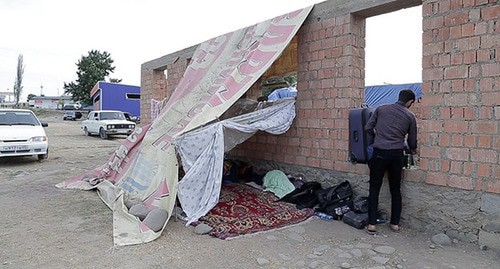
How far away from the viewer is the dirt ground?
11.0ft

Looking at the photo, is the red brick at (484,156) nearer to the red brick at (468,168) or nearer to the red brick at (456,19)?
the red brick at (468,168)

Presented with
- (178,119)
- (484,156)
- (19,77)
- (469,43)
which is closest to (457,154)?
(484,156)

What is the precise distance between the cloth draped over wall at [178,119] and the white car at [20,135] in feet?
9.84

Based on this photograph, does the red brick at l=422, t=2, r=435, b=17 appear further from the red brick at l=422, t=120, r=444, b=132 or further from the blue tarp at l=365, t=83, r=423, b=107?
the blue tarp at l=365, t=83, r=423, b=107

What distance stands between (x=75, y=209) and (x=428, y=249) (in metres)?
4.67

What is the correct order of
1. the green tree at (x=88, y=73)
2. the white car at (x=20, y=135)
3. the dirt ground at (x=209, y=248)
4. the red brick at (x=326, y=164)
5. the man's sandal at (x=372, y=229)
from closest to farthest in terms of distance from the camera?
the dirt ground at (x=209, y=248) → the man's sandal at (x=372, y=229) → the red brick at (x=326, y=164) → the white car at (x=20, y=135) → the green tree at (x=88, y=73)

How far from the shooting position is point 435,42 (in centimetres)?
411

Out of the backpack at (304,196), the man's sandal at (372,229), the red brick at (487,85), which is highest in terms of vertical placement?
the red brick at (487,85)

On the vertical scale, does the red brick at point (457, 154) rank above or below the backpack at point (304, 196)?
above

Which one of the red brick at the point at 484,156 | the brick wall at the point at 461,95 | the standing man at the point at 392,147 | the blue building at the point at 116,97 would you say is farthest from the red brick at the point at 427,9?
the blue building at the point at 116,97

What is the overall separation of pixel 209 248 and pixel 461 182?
282 centimetres

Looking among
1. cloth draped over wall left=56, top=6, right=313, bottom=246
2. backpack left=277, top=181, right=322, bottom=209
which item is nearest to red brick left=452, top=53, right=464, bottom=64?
cloth draped over wall left=56, top=6, right=313, bottom=246

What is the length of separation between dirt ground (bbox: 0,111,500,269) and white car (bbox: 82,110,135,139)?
13.7 metres

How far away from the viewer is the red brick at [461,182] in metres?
3.79
